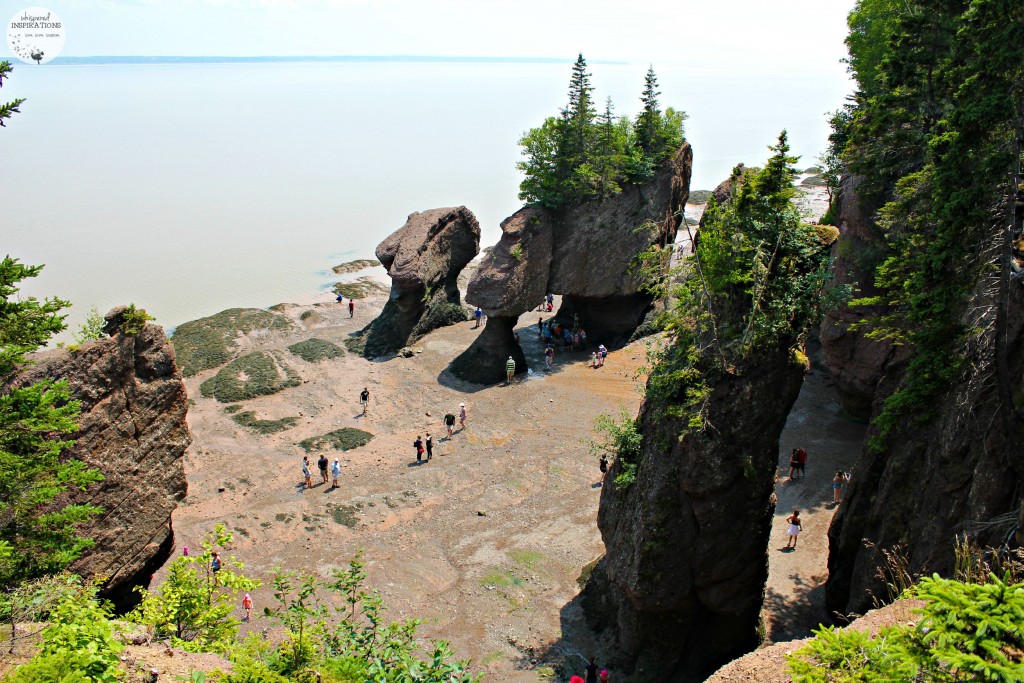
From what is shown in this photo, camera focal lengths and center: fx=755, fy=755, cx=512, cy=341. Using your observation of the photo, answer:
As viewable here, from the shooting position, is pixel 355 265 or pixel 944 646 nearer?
pixel 944 646

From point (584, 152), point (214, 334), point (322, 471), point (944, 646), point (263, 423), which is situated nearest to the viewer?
point (944, 646)

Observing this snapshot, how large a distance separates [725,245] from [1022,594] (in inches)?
417

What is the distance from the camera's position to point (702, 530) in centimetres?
1645

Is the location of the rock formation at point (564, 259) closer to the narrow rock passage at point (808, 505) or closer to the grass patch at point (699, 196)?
the narrow rock passage at point (808, 505)

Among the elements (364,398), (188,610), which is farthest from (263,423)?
(188,610)

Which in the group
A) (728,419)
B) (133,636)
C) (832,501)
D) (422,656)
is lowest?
(422,656)

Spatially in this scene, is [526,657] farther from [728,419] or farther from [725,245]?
[725,245]

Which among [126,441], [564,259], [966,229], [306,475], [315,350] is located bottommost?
[306,475]

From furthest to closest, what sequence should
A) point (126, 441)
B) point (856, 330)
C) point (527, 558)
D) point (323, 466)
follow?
point (323, 466) < point (856, 330) < point (527, 558) < point (126, 441)

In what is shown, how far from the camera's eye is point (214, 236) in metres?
64.8

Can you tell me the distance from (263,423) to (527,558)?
14385 millimetres

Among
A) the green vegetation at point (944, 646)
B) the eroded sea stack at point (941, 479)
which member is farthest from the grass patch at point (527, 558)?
the green vegetation at point (944, 646)

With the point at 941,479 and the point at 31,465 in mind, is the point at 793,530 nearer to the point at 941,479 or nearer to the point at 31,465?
the point at 941,479

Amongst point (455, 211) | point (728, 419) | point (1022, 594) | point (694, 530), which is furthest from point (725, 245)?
point (455, 211)
